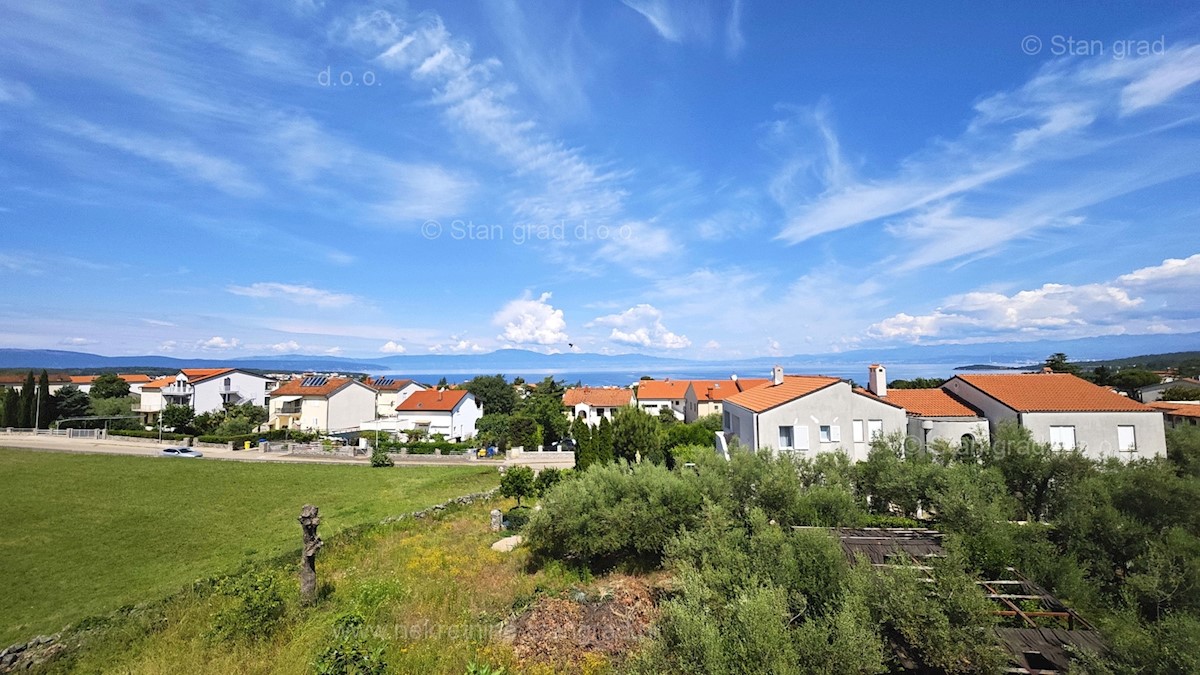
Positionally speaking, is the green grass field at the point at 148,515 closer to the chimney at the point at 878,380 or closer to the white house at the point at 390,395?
the chimney at the point at 878,380

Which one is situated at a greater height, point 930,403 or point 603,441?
point 930,403

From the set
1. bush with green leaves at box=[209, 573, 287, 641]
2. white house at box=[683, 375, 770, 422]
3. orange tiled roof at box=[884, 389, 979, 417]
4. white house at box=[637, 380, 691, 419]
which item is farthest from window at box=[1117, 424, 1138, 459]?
white house at box=[637, 380, 691, 419]

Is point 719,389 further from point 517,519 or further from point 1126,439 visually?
point 517,519

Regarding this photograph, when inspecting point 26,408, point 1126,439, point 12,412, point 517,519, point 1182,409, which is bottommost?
point 517,519

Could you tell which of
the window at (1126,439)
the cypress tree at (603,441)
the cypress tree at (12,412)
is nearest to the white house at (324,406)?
the cypress tree at (12,412)

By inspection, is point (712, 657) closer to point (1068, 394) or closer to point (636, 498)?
point (636, 498)

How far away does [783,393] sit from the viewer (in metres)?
24.9

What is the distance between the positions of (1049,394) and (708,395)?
128 ft

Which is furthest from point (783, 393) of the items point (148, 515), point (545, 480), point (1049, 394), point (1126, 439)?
point (148, 515)

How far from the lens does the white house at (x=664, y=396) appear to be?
6894 centimetres

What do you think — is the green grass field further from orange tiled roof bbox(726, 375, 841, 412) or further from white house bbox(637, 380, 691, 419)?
white house bbox(637, 380, 691, 419)

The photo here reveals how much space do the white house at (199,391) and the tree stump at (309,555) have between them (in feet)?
199

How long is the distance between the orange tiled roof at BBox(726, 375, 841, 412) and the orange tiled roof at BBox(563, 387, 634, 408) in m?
37.1

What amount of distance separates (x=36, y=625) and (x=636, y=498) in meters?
15.2
